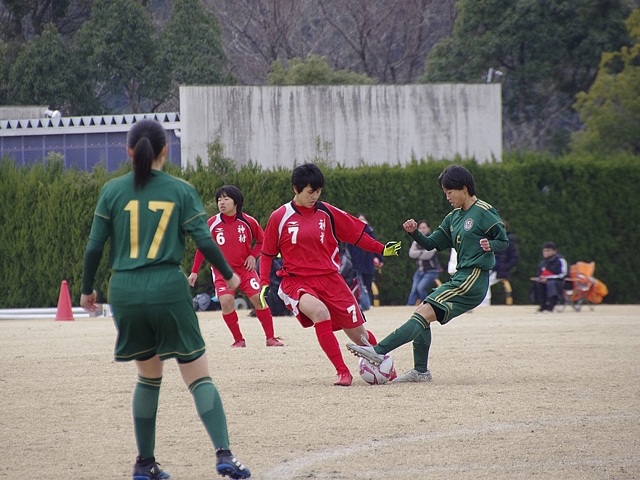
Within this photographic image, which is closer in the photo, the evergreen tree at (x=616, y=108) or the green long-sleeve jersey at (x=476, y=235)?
the green long-sleeve jersey at (x=476, y=235)

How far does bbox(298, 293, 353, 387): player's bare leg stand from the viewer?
26.5 ft

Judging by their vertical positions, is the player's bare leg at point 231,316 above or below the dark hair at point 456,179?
below

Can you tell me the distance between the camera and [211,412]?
479 cm

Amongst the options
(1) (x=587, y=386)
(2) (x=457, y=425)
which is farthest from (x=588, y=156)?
(2) (x=457, y=425)

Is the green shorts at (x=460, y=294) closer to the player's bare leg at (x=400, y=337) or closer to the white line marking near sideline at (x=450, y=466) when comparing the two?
the player's bare leg at (x=400, y=337)

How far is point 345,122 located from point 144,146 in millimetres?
22134

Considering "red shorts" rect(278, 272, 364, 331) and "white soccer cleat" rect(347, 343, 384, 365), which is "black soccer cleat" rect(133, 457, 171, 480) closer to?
"white soccer cleat" rect(347, 343, 384, 365)

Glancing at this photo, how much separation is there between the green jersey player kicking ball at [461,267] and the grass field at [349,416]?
0.40 meters

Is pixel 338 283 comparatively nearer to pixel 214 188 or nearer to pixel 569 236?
pixel 214 188

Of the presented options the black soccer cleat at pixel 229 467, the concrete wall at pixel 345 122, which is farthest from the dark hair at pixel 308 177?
the concrete wall at pixel 345 122

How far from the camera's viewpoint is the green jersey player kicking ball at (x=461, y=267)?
7.93 metres

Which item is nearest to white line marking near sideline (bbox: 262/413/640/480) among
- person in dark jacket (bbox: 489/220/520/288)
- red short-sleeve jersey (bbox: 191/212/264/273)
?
red short-sleeve jersey (bbox: 191/212/264/273)

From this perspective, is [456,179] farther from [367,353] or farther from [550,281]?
[550,281]

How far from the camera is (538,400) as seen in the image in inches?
281
